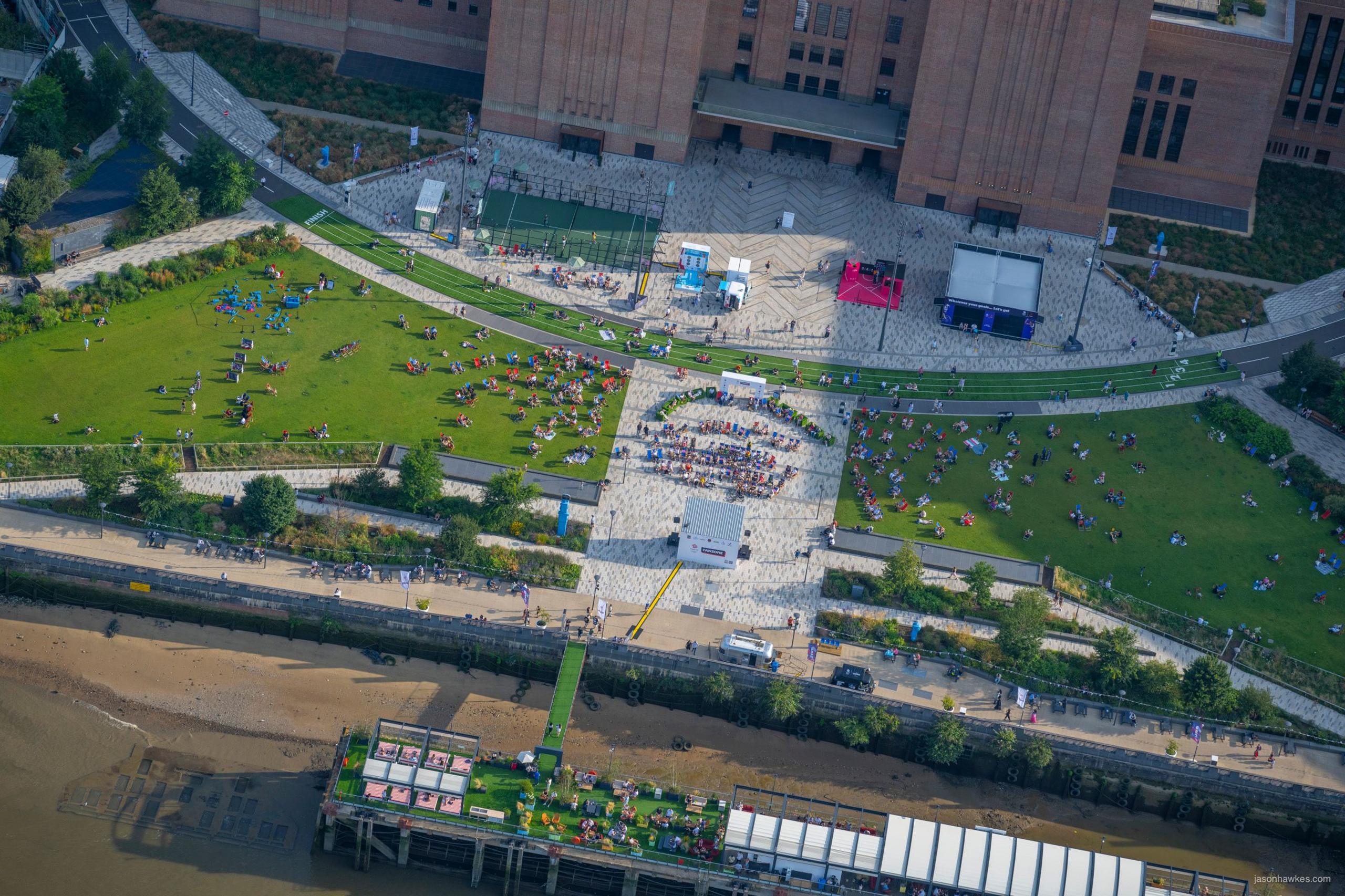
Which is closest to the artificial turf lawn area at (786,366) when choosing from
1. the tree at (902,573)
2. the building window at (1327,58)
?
the tree at (902,573)

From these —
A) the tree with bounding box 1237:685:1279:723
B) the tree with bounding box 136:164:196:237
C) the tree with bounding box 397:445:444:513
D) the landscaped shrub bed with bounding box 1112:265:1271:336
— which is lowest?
the tree with bounding box 1237:685:1279:723

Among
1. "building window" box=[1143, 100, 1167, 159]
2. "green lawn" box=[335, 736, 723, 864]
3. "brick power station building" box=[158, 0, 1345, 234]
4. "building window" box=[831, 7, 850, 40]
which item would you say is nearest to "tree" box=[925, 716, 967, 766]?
"green lawn" box=[335, 736, 723, 864]

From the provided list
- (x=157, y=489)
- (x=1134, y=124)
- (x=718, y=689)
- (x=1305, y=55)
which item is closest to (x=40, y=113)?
(x=157, y=489)

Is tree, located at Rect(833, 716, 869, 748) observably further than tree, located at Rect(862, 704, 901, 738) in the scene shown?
Yes

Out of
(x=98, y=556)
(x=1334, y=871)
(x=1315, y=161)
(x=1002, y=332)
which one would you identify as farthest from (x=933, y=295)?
(x=98, y=556)

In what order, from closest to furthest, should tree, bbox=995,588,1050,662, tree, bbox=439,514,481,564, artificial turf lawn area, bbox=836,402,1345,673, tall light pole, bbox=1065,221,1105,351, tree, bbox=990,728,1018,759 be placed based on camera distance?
tree, bbox=990,728,1018,759 < tree, bbox=995,588,1050,662 < tree, bbox=439,514,481,564 < artificial turf lawn area, bbox=836,402,1345,673 < tall light pole, bbox=1065,221,1105,351

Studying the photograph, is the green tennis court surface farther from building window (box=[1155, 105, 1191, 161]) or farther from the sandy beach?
building window (box=[1155, 105, 1191, 161])
